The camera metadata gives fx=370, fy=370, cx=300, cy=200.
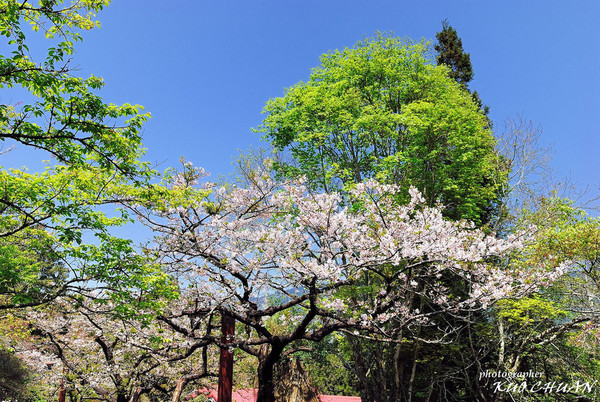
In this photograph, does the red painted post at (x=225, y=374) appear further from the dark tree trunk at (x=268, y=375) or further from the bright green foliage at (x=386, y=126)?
the bright green foliage at (x=386, y=126)

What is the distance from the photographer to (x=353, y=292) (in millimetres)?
12406

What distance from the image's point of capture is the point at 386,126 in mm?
15406

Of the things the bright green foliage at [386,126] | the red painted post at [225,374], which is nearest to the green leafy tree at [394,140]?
the bright green foliage at [386,126]

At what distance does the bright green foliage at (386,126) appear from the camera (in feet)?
52.0

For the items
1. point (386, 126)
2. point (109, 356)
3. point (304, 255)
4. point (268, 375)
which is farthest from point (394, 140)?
point (109, 356)

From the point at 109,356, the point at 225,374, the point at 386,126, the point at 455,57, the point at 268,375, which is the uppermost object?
the point at 455,57

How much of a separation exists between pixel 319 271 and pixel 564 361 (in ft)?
45.3

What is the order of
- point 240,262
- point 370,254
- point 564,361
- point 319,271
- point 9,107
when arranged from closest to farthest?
1. point 9,107
2. point 319,271
3. point 370,254
4. point 240,262
5. point 564,361

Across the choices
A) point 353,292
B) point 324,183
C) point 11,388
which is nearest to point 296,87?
point 324,183

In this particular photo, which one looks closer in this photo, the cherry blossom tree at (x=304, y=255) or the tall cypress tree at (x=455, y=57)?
the cherry blossom tree at (x=304, y=255)

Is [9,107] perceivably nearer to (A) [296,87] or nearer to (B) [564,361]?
(A) [296,87]

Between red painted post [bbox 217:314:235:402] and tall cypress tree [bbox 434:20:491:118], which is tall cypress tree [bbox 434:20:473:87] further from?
red painted post [bbox 217:314:235:402]

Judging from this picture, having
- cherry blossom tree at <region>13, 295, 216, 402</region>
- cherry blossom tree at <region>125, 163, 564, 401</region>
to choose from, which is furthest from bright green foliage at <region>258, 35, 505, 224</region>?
cherry blossom tree at <region>13, 295, 216, 402</region>

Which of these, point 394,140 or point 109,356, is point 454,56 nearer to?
point 394,140
